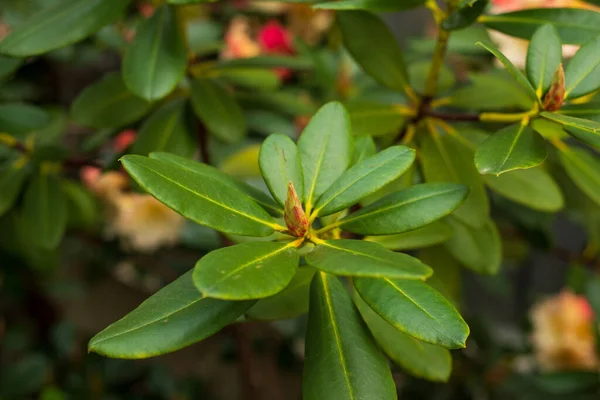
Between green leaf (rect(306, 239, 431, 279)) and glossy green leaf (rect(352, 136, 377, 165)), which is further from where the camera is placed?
glossy green leaf (rect(352, 136, 377, 165))

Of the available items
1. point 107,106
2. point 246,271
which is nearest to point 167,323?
point 246,271

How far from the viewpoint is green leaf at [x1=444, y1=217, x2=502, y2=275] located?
1.90 feet

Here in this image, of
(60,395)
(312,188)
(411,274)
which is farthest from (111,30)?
(411,274)

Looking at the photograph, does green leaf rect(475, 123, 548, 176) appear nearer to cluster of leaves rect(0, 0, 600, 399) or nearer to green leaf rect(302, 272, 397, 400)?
cluster of leaves rect(0, 0, 600, 399)

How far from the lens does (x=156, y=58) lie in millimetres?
533

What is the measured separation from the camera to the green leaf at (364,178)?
0.36m

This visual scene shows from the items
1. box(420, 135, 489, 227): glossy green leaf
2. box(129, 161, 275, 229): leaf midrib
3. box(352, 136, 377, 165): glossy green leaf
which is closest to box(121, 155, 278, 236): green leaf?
box(129, 161, 275, 229): leaf midrib

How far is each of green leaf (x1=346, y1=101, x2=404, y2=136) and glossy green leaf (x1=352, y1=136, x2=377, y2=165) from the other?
84mm

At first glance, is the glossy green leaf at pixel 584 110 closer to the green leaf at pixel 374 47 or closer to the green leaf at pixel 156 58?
the green leaf at pixel 374 47

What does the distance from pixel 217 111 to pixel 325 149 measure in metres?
0.24

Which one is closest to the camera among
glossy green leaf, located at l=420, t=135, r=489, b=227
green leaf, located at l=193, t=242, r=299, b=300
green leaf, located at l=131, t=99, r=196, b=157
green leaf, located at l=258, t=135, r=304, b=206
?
green leaf, located at l=193, t=242, r=299, b=300

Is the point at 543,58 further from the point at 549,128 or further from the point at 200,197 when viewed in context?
the point at 200,197

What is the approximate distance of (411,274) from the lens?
28 centimetres

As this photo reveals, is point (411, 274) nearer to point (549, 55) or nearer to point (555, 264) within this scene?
point (549, 55)
